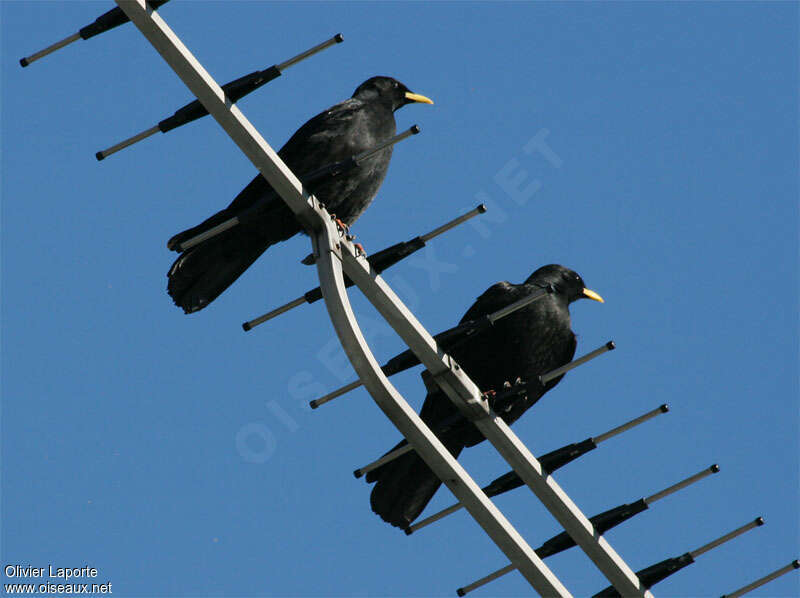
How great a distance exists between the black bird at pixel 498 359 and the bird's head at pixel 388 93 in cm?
147

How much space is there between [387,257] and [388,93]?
11.8ft

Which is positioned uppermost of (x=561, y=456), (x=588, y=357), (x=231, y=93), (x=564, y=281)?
(x=231, y=93)

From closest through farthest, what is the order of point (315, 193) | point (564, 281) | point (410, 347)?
point (410, 347) < point (315, 193) < point (564, 281)

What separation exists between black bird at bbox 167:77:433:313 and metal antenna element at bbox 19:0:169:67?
4.07 feet

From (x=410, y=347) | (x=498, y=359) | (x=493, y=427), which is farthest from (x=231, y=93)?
(x=498, y=359)

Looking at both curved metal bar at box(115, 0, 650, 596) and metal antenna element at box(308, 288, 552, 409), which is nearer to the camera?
curved metal bar at box(115, 0, 650, 596)

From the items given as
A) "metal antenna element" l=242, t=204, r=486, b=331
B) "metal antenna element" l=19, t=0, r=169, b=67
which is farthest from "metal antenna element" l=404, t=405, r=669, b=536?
"metal antenna element" l=19, t=0, r=169, b=67

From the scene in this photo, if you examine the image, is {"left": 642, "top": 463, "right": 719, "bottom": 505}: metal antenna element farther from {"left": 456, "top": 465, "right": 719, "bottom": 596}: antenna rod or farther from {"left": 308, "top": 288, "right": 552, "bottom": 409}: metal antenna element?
{"left": 308, "top": 288, "right": 552, "bottom": 409}: metal antenna element

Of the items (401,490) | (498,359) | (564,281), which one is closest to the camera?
(401,490)

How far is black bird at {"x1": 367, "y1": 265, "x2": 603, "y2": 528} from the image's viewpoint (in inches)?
262

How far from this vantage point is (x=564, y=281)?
843 cm

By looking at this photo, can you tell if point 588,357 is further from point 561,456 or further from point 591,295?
point 591,295

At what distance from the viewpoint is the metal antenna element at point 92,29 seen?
4547 mm

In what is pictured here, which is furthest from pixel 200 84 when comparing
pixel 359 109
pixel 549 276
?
pixel 549 276
